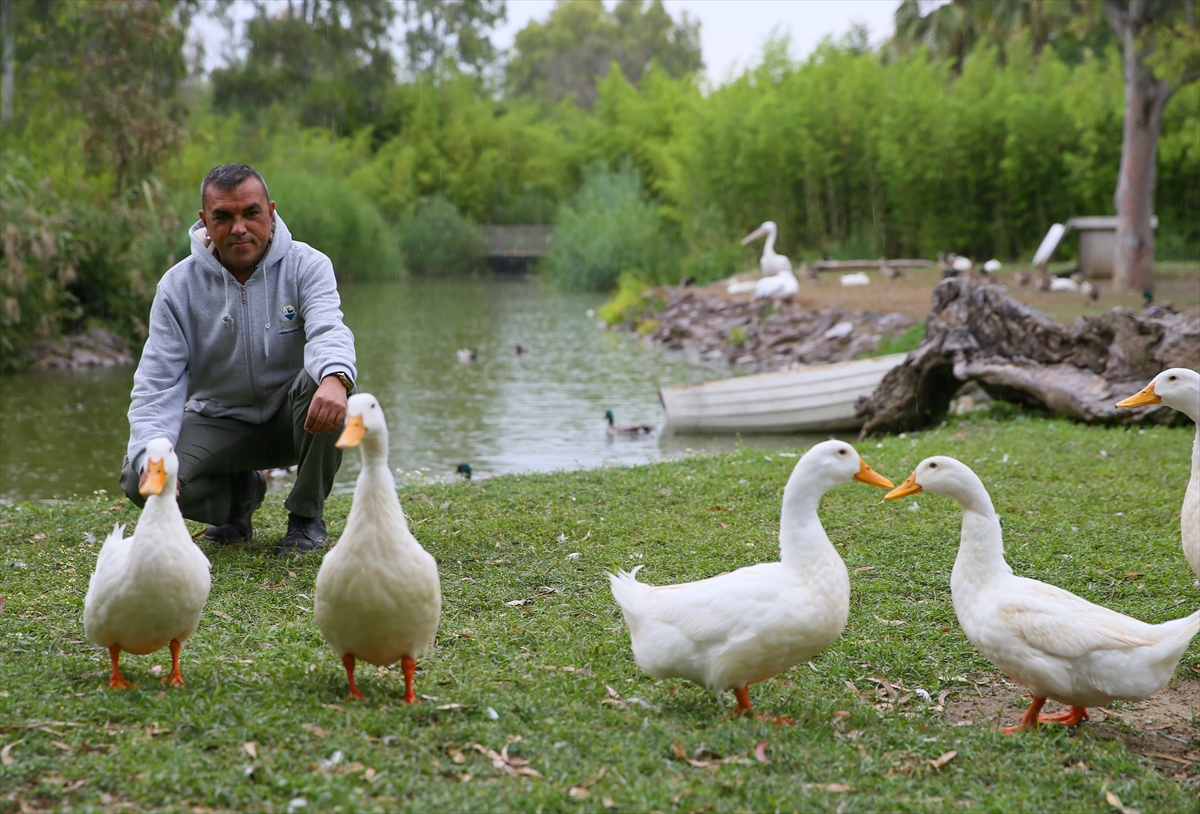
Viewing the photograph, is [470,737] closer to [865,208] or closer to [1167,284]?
[1167,284]

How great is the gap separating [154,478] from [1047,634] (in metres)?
2.63

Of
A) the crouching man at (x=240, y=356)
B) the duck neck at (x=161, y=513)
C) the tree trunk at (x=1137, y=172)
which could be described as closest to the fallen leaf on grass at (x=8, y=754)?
the duck neck at (x=161, y=513)

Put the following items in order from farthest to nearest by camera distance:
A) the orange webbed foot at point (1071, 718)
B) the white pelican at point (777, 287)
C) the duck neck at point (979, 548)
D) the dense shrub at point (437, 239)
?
1. the dense shrub at point (437, 239)
2. the white pelican at point (777, 287)
3. the duck neck at point (979, 548)
4. the orange webbed foot at point (1071, 718)

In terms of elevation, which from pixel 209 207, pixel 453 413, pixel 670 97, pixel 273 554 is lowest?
pixel 453 413

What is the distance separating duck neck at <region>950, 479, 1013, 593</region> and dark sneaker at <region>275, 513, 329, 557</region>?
2.91m

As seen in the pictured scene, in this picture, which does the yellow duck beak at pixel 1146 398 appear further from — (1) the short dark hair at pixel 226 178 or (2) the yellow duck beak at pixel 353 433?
(1) the short dark hair at pixel 226 178

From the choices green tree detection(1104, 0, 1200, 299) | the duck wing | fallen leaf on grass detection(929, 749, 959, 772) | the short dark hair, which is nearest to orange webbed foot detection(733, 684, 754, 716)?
fallen leaf on grass detection(929, 749, 959, 772)

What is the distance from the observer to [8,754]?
2570 millimetres

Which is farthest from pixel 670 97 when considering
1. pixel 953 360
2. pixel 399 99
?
pixel 953 360

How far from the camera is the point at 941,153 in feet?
73.3

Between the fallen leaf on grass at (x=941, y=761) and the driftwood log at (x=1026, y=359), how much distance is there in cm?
617

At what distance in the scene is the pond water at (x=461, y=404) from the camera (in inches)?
369

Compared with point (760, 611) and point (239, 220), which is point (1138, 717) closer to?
point (760, 611)

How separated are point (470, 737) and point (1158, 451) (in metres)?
5.93
